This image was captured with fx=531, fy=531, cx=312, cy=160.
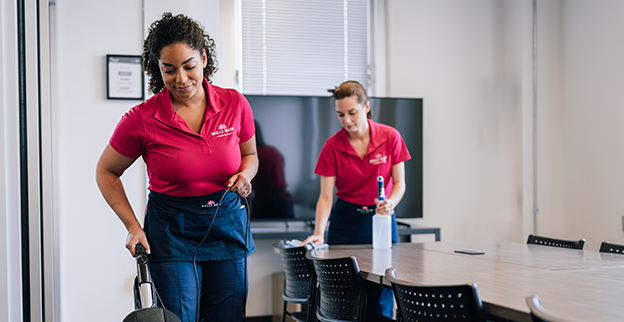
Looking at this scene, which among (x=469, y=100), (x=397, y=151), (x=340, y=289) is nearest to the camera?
(x=340, y=289)

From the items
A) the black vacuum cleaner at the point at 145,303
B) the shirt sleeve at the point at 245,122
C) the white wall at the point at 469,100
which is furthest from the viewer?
the white wall at the point at 469,100

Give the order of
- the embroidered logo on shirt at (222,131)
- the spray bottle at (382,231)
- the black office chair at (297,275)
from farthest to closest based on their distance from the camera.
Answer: the spray bottle at (382,231) → the black office chair at (297,275) → the embroidered logo on shirt at (222,131)

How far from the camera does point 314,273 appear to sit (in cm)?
221

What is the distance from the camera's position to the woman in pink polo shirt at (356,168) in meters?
2.70

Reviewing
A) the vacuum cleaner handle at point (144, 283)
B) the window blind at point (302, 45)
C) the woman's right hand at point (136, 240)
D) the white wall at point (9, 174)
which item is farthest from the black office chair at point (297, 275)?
the window blind at point (302, 45)

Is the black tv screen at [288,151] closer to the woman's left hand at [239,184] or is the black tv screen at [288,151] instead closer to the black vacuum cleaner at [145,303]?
the woman's left hand at [239,184]

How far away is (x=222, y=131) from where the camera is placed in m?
1.68

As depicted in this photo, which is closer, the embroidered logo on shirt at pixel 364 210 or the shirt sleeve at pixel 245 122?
the shirt sleeve at pixel 245 122

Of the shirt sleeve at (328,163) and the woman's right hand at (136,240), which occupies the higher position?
the shirt sleeve at (328,163)

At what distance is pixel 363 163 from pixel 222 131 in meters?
1.19

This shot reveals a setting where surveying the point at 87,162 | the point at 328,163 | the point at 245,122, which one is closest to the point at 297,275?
the point at 328,163

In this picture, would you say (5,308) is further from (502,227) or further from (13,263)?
(502,227)

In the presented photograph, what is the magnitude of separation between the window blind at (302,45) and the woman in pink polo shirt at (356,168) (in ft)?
4.84

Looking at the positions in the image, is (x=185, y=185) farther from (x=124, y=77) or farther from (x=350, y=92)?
(x=124, y=77)
